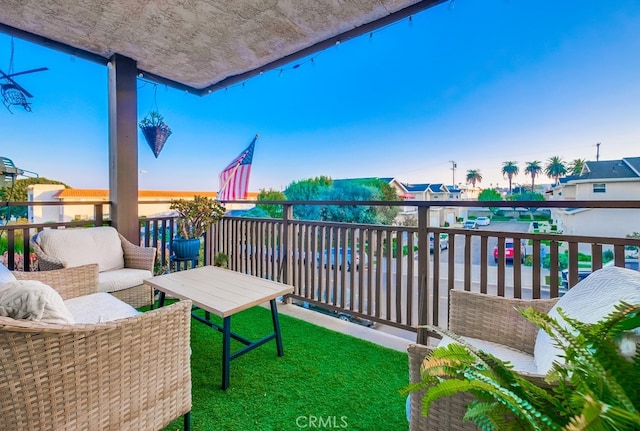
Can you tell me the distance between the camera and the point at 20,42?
3217mm

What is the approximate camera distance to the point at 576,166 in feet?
8.82

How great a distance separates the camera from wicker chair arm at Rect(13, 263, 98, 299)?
205 centimetres

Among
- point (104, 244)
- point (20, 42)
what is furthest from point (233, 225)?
point (20, 42)

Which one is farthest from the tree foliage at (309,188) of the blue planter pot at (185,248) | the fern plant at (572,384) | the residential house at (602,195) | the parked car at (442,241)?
the fern plant at (572,384)

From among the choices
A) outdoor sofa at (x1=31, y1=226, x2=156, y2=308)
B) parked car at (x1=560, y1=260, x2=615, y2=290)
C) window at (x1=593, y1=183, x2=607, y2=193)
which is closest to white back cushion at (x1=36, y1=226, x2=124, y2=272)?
outdoor sofa at (x1=31, y1=226, x2=156, y2=308)

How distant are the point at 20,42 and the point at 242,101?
4.05 meters

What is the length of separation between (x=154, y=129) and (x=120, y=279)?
227 cm

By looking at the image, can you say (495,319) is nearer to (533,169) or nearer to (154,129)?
(533,169)

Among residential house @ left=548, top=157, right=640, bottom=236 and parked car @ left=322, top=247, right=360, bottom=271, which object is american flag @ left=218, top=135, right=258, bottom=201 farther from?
residential house @ left=548, top=157, right=640, bottom=236

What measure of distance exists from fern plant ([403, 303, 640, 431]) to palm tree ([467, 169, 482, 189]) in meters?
2.69

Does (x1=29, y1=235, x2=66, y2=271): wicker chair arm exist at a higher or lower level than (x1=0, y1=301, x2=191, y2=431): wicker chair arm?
higher

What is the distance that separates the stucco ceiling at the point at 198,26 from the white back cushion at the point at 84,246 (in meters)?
2.00

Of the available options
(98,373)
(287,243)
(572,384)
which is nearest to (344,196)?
(287,243)

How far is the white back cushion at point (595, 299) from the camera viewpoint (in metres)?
0.98
